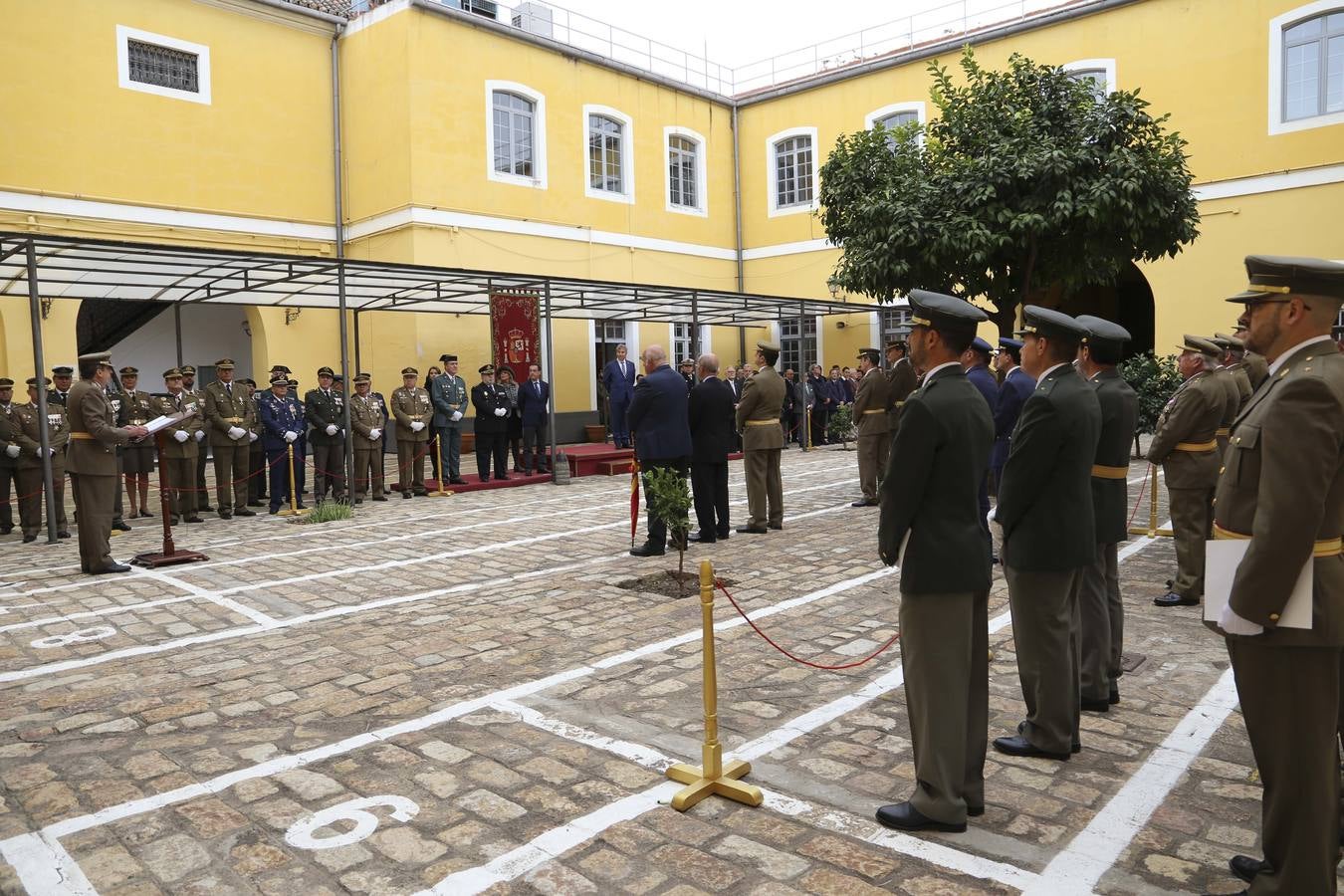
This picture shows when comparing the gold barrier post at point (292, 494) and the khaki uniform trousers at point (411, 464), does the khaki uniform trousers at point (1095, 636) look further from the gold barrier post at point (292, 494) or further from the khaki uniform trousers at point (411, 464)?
the khaki uniform trousers at point (411, 464)

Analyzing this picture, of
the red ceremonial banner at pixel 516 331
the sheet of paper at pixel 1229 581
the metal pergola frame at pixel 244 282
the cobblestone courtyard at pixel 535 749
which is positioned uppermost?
the metal pergola frame at pixel 244 282

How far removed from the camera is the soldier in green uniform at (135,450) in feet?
39.7

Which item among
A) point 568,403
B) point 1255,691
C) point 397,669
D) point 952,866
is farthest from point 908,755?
point 568,403

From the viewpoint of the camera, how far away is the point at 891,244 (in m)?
10.5

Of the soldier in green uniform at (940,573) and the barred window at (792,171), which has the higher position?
the barred window at (792,171)

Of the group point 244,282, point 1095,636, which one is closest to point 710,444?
point 1095,636

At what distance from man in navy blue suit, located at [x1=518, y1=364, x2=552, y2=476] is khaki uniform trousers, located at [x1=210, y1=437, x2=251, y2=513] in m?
4.47

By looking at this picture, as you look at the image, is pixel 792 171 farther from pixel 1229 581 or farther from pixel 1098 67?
pixel 1229 581

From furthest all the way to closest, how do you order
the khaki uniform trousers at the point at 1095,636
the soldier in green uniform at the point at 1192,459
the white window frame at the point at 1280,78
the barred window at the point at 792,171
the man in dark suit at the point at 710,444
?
the barred window at the point at 792,171 → the white window frame at the point at 1280,78 → the man in dark suit at the point at 710,444 → the soldier in green uniform at the point at 1192,459 → the khaki uniform trousers at the point at 1095,636

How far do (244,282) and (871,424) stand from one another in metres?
8.91

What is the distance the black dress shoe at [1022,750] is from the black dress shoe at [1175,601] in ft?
10.2

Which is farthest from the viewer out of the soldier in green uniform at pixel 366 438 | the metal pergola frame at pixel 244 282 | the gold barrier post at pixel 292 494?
the soldier in green uniform at pixel 366 438

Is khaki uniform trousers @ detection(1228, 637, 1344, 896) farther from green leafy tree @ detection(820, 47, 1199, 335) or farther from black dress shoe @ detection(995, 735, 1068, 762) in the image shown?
green leafy tree @ detection(820, 47, 1199, 335)

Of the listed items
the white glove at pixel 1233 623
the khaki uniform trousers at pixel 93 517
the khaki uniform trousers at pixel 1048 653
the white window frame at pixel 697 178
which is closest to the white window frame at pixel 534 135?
the white window frame at pixel 697 178
